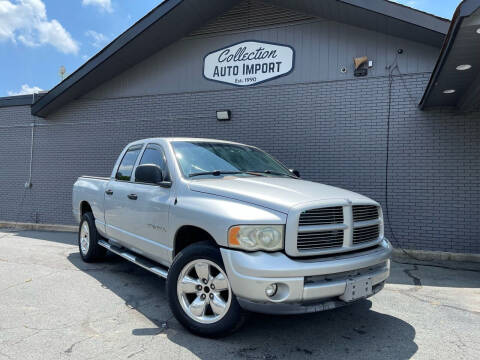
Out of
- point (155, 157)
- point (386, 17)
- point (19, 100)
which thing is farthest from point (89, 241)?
point (19, 100)

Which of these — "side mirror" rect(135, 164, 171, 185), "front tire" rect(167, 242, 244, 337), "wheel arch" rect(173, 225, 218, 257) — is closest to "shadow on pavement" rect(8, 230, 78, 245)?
"side mirror" rect(135, 164, 171, 185)

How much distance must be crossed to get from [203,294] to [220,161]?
1.65 metres

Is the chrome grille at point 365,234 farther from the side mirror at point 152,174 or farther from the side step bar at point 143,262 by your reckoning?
the side mirror at point 152,174

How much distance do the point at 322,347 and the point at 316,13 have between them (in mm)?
7240

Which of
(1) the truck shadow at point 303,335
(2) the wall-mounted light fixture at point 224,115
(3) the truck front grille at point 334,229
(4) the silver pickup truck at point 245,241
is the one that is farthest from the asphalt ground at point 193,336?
(2) the wall-mounted light fixture at point 224,115

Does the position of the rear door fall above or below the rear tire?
above

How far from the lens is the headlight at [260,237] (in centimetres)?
293

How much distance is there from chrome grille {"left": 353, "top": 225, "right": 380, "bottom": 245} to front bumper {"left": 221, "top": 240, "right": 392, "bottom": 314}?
39 cm

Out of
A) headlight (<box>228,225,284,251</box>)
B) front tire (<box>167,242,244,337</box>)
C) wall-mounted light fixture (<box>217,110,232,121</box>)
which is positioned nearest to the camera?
headlight (<box>228,225,284,251</box>)

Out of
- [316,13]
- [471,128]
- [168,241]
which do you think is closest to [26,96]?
[316,13]

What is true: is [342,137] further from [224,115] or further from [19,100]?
[19,100]

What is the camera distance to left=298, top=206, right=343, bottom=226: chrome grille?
3006 mm

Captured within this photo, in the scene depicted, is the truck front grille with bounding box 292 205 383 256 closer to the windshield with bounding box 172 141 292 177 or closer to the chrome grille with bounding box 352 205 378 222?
the chrome grille with bounding box 352 205 378 222

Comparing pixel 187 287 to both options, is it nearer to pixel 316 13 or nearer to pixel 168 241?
pixel 168 241
